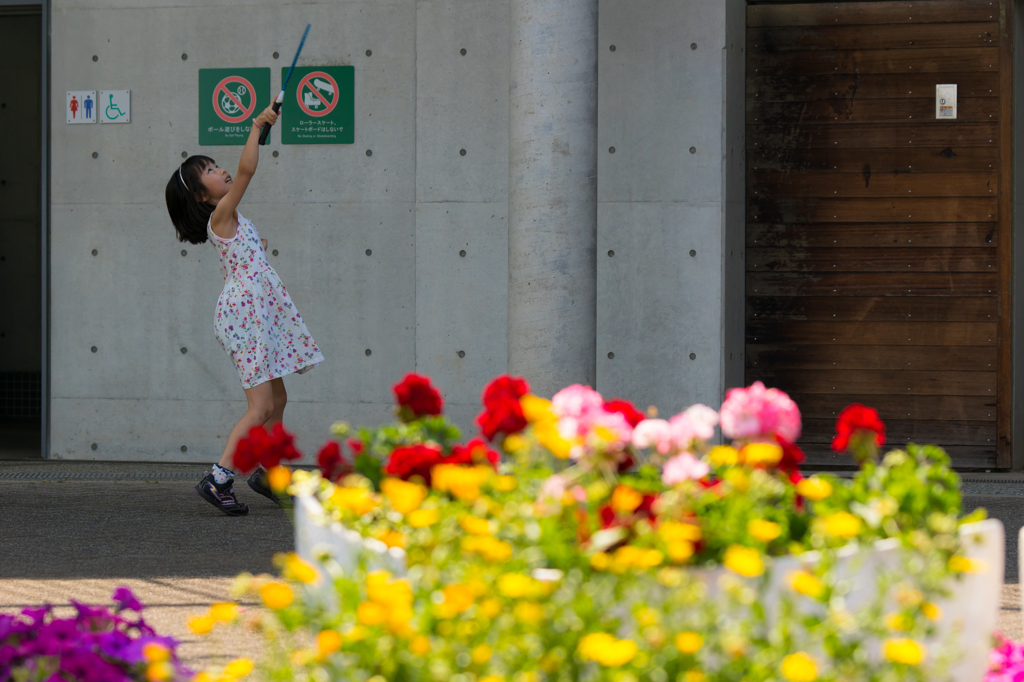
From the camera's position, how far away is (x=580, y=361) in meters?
5.63

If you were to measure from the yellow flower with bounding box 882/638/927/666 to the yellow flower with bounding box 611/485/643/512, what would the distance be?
38cm

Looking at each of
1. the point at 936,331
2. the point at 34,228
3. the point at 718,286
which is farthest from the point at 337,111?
the point at 34,228

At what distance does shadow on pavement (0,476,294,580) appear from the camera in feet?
13.7

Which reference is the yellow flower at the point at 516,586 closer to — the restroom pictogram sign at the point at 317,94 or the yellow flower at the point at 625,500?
the yellow flower at the point at 625,500

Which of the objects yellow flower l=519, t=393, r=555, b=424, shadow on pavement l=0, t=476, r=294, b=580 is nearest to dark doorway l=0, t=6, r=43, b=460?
shadow on pavement l=0, t=476, r=294, b=580

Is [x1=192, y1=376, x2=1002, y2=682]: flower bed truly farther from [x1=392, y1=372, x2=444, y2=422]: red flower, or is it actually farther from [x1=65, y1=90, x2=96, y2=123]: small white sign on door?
[x1=65, y1=90, x2=96, y2=123]: small white sign on door

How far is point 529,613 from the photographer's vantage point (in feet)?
4.87

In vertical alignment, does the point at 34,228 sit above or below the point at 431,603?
above

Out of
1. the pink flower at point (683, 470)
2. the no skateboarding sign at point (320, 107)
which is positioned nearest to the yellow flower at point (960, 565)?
the pink flower at point (683, 470)

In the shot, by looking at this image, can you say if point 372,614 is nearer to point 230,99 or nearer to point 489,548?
point 489,548

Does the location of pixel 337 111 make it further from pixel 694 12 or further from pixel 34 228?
pixel 34 228

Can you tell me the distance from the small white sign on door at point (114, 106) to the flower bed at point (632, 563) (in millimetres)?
5410

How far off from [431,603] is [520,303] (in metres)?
4.09

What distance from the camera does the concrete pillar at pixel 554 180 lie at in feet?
18.3
